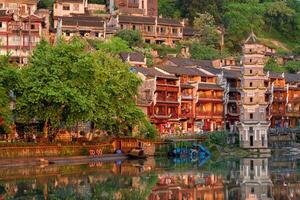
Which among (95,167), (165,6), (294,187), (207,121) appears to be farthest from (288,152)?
(165,6)

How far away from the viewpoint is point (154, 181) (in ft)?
183

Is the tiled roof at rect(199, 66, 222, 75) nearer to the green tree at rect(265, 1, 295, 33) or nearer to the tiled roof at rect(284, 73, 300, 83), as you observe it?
the tiled roof at rect(284, 73, 300, 83)

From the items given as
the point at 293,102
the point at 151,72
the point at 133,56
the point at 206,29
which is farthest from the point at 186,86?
the point at 206,29

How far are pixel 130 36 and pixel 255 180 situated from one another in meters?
58.6

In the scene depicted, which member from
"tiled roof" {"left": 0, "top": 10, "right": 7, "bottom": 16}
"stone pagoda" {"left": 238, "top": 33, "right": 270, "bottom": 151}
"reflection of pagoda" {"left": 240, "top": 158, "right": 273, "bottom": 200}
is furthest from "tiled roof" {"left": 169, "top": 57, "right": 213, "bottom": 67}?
"reflection of pagoda" {"left": 240, "top": 158, "right": 273, "bottom": 200}

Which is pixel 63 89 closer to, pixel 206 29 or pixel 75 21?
pixel 75 21

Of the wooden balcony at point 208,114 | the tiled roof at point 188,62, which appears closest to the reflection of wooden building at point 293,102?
the tiled roof at point 188,62

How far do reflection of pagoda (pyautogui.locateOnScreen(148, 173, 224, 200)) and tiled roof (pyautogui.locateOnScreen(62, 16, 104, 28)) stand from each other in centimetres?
5211

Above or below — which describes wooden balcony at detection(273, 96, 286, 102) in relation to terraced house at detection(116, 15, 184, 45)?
below

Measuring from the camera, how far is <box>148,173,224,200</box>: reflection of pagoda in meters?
48.1

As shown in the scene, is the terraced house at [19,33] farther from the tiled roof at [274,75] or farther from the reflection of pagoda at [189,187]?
the reflection of pagoda at [189,187]

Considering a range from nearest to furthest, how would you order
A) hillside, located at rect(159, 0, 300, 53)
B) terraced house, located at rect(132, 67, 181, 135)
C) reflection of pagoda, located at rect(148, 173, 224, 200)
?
reflection of pagoda, located at rect(148, 173, 224, 200)
terraced house, located at rect(132, 67, 181, 135)
hillside, located at rect(159, 0, 300, 53)

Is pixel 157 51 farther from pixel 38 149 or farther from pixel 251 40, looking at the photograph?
pixel 38 149

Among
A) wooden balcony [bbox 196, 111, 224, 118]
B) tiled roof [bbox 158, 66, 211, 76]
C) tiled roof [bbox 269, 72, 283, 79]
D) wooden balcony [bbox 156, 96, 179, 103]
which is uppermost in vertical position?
tiled roof [bbox 269, 72, 283, 79]
